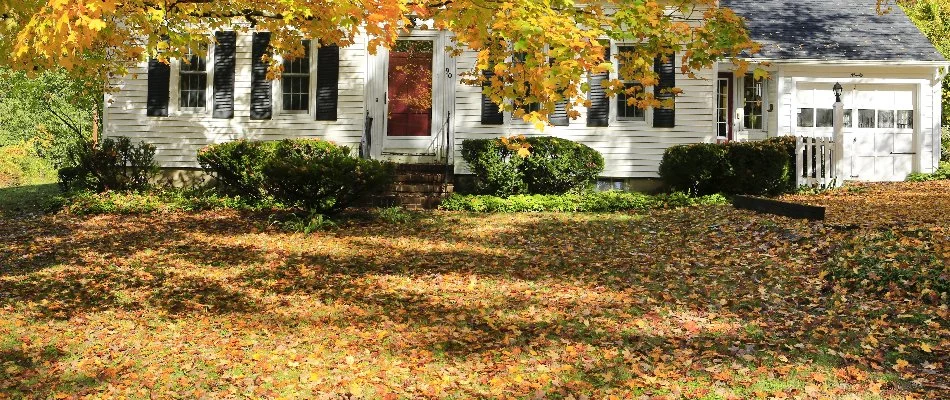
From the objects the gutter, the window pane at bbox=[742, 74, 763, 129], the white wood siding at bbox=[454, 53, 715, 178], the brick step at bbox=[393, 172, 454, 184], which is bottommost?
the brick step at bbox=[393, 172, 454, 184]

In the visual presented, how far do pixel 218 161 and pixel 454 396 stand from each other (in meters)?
10.0

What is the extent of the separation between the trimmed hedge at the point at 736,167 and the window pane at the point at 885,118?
16.2 ft

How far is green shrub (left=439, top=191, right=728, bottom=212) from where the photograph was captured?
12930 mm

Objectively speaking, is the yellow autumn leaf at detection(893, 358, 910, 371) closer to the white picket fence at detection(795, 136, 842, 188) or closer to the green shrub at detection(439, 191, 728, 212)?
the green shrub at detection(439, 191, 728, 212)

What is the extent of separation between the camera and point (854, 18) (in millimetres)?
18531

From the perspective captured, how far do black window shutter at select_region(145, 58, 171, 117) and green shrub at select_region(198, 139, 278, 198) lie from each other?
1.97 meters

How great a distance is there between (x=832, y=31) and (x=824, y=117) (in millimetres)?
2205

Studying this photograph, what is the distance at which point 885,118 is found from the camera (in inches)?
667

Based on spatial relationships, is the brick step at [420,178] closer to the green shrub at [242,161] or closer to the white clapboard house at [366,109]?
the white clapboard house at [366,109]

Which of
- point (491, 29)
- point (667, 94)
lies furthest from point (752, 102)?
point (491, 29)

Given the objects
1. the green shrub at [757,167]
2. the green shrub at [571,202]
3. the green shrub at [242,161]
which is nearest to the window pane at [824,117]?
the green shrub at [757,167]

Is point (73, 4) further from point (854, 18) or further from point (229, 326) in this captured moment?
point (854, 18)

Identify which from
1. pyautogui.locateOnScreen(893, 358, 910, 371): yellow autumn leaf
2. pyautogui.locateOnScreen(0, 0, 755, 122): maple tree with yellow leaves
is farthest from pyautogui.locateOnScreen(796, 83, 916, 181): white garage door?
pyautogui.locateOnScreen(893, 358, 910, 371): yellow autumn leaf

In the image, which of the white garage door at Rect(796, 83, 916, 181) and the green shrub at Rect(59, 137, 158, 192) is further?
the white garage door at Rect(796, 83, 916, 181)
